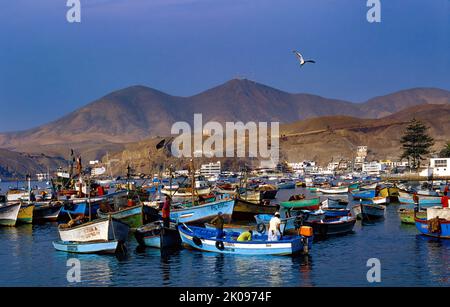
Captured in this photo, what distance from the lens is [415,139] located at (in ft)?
513

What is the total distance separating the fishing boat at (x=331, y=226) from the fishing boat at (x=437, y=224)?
520 centimetres

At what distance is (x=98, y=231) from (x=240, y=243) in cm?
837

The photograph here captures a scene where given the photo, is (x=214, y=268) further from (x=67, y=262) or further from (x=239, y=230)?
(x=67, y=262)

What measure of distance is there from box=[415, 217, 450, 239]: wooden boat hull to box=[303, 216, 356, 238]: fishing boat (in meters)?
4.83

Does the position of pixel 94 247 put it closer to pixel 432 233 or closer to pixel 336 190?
pixel 432 233

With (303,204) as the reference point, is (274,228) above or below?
above

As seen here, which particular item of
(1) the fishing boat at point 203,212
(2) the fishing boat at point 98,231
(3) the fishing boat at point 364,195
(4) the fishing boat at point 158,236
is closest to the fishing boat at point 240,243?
(4) the fishing boat at point 158,236

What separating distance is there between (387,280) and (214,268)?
28.3ft

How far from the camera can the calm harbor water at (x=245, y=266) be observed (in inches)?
1222

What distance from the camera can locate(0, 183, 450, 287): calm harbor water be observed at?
31031 mm

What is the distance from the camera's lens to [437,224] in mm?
41938

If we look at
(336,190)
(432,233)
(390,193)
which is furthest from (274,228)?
(336,190)

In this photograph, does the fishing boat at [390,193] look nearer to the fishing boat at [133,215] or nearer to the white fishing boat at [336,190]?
the white fishing boat at [336,190]
